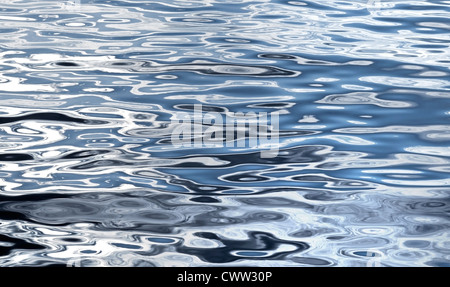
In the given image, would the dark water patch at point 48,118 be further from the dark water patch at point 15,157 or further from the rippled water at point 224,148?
the dark water patch at point 15,157

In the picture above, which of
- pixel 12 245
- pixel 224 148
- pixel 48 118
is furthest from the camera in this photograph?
A: pixel 48 118

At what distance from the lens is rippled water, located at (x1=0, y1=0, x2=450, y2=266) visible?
242 centimetres

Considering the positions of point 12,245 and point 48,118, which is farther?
point 48,118

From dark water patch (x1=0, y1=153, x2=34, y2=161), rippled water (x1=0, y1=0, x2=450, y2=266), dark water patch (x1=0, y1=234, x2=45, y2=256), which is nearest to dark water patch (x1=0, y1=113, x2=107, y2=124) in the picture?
rippled water (x1=0, y1=0, x2=450, y2=266)

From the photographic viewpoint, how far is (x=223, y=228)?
8.23ft

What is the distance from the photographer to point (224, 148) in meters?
3.20

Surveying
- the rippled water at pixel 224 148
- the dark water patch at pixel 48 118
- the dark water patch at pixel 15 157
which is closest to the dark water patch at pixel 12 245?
the rippled water at pixel 224 148

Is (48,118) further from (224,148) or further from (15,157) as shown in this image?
(224,148)

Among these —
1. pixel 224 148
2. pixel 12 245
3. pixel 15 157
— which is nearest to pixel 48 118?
pixel 15 157

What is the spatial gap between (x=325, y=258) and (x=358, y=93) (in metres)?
1.73

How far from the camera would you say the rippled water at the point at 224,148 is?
2.42 meters

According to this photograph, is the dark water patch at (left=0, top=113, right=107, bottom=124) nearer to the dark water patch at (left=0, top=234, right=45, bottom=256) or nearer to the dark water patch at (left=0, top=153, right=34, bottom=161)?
the dark water patch at (left=0, top=153, right=34, bottom=161)

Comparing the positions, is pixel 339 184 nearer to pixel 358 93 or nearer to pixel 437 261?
pixel 437 261
